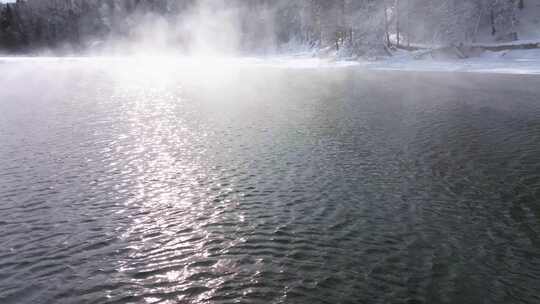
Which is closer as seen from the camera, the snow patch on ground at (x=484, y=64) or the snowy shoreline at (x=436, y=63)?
the snow patch on ground at (x=484, y=64)

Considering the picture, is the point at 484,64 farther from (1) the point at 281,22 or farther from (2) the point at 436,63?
(1) the point at 281,22

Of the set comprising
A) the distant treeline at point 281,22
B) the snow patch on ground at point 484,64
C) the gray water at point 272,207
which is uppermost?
the distant treeline at point 281,22

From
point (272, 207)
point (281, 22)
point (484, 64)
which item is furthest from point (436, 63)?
point (272, 207)

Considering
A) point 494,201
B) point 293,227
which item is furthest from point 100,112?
point 494,201

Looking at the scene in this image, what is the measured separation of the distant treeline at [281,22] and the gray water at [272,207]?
171 feet

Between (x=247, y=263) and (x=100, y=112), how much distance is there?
37215 millimetres

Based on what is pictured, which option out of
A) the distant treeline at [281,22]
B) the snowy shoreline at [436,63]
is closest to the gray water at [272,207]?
the snowy shoreline at [436,63]

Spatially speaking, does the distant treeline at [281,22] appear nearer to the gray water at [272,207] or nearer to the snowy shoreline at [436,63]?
the snowy shoreline at [436,63]

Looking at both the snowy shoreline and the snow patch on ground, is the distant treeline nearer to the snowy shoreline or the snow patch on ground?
the snowy shoreline

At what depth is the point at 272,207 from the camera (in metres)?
21.1

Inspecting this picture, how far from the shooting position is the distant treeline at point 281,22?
291 feet

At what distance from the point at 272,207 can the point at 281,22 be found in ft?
425

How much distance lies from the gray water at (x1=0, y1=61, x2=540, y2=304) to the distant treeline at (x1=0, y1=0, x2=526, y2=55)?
2049 inches

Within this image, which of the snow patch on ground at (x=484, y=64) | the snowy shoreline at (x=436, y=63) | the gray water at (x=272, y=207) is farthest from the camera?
the snowy shoreline at (x=436, y=63)
